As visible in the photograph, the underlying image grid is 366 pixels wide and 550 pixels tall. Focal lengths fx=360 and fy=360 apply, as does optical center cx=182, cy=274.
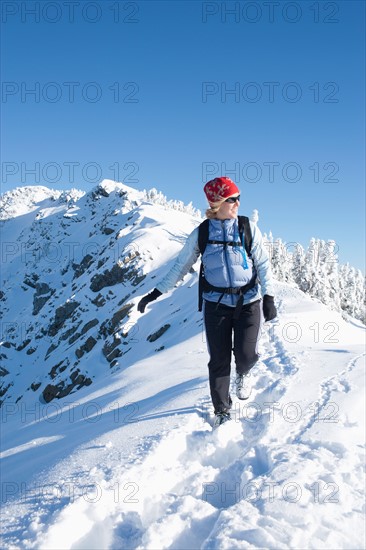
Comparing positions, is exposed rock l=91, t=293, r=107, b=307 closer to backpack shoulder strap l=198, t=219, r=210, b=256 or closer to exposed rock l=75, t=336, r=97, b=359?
exposed rock l=75, t=336, r=97, b=359

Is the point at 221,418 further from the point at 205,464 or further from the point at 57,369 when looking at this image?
the point at 57,369

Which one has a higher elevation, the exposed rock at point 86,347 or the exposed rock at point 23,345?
the exposed rock at point 86,347

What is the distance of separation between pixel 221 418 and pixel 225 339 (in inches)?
37.2

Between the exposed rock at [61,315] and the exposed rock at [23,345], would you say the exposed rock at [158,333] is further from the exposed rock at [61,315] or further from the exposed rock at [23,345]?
the exposed rock at [23,345]

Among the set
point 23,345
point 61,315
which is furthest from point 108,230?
point 23,345

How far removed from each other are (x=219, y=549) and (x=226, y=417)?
200 centimetres

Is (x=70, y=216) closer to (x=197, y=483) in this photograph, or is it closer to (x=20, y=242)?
(x=20, y=242)

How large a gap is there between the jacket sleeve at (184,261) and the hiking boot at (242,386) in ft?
5.23

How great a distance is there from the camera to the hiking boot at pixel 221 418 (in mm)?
4320

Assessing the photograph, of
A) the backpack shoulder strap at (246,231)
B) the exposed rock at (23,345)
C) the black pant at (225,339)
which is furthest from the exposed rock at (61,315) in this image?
the backpack shoulder strap at (246,231)

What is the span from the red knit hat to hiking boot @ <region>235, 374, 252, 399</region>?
94.4 inches

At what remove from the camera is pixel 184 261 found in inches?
182

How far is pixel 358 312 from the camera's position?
54906 mm

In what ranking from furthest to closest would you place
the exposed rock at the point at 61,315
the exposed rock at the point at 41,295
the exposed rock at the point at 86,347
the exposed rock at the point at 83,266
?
the exposed rock at the point at 41,295
the exposed rock at the point at 83,266
the exposed rock at the point at 61,315
the exposed rock at the point at 86,347
